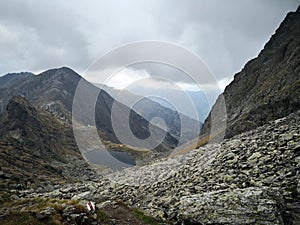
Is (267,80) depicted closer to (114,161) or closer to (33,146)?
(114,161)

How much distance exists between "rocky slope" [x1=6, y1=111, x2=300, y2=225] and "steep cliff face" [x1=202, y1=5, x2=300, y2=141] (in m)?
38.9

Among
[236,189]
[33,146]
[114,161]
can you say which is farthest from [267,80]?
[33,146]

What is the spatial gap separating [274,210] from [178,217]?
689 cm

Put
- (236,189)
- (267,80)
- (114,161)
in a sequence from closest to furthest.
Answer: (236,189)
(267,80)
(114,161)

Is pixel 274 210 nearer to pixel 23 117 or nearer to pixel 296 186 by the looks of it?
pixel 296 186

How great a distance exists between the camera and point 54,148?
160 m

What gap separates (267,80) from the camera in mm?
117250

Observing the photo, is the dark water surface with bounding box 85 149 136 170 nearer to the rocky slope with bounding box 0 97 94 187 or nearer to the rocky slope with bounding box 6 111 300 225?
the rocky slope with bounding box 0 97 94 187

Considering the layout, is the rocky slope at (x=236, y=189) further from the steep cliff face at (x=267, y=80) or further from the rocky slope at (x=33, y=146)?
the rocky slope at (x=33, y=146)

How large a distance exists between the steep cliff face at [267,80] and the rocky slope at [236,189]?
3892cm

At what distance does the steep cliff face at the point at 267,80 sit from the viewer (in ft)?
249

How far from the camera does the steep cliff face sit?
75912mm

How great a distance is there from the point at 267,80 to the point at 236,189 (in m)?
108

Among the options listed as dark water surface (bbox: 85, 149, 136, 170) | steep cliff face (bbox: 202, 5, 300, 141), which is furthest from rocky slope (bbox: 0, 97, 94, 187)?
steep cliff face (bbox: 202, 5, 300, 141)
